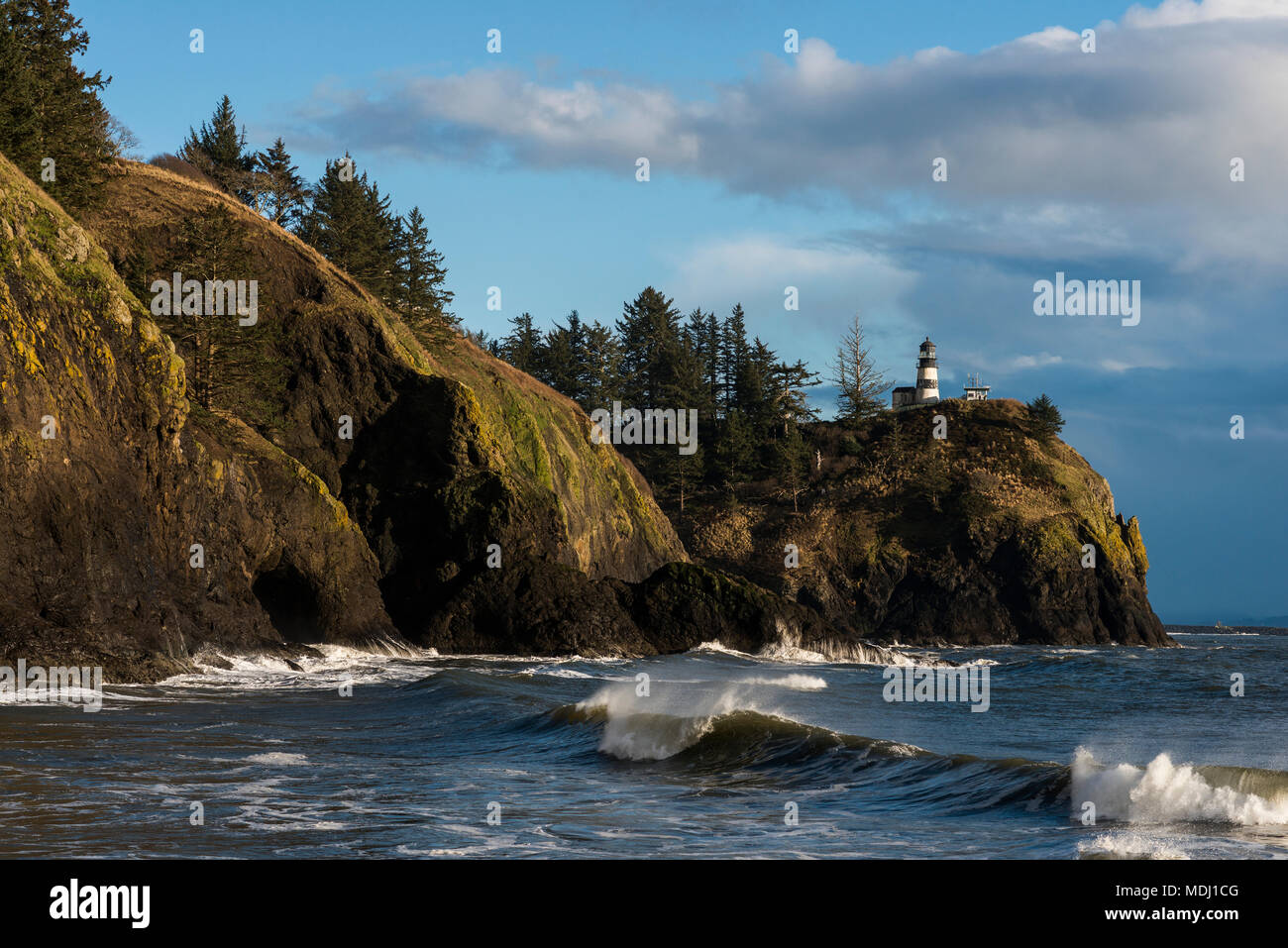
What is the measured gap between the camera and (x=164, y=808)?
10047 millimetres

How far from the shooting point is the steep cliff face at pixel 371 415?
37.9 meters

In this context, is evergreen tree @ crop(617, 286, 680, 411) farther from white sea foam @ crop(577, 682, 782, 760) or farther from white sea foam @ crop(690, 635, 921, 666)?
white sea foam @ crop(577, 682, 782, 760)

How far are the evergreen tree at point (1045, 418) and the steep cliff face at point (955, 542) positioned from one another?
0.60 meters

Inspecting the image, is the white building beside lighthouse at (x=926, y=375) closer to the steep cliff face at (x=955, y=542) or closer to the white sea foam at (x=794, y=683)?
the steep cliff face at (x=955, y=542)

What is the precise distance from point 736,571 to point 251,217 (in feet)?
136

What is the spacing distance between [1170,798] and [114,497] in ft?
75.0

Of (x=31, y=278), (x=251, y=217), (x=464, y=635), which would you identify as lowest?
(x=464, y=635)

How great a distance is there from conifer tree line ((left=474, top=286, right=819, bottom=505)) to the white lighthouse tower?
1374 cm

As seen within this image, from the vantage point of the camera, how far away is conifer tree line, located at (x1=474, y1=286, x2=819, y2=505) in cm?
8388

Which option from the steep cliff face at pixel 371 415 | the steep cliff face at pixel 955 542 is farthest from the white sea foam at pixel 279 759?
A: the steep cliff face at pixel 955 542

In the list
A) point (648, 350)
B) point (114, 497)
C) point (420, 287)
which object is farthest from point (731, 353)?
point (114, 497)

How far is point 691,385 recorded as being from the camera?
8956 centimetres
